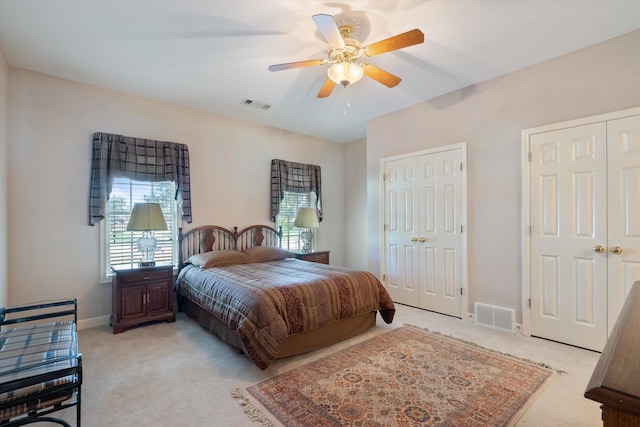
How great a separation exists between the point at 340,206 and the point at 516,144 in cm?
349

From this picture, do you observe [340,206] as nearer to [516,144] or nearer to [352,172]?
[352,172]

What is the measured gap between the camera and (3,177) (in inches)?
120

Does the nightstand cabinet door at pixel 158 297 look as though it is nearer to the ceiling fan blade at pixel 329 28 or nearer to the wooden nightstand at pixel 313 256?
the wooden nightstand at pixel 313 256

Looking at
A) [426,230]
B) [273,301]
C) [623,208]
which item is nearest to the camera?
[273,301]

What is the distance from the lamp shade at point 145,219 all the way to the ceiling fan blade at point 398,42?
2.90m

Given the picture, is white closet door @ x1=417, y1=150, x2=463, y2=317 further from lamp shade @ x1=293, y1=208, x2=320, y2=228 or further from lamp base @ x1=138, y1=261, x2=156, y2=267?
lamp base @ x1=138, y1=261, x2=156, y2=267

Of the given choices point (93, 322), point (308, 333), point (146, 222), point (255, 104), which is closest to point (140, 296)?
point (93, 322)

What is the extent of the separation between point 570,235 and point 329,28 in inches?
117

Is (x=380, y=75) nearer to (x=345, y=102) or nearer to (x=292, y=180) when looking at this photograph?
(x=345, y=102)

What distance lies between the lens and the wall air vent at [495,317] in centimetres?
344

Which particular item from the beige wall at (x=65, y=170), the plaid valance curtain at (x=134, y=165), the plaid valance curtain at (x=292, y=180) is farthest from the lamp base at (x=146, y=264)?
the plaid valance curtain at (x=292, y=180)

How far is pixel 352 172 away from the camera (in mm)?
6258

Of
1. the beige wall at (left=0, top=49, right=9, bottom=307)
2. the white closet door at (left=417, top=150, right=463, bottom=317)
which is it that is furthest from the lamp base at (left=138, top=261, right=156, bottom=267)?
the white closet door at (left=417, top=150, right=463, bottom=317)

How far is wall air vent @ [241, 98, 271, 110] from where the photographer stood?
4.14 meters
